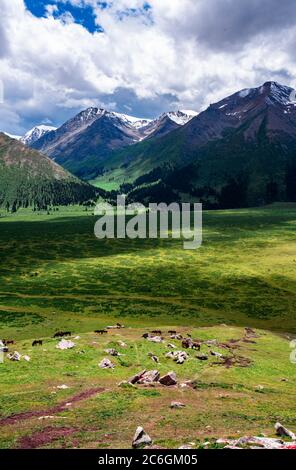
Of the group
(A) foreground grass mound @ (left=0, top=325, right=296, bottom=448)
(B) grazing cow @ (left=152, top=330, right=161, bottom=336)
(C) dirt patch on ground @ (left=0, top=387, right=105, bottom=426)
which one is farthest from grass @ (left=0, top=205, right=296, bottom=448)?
(B) grazing cow @ (left=152, top=330, right=161, bottom=336)

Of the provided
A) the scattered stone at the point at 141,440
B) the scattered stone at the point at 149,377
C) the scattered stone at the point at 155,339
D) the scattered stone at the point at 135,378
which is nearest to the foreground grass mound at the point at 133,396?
the scattered stone at the point at 141,440

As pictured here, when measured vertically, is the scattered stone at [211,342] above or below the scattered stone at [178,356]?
below

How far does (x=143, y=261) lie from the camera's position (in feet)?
468

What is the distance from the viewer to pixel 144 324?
79000mm

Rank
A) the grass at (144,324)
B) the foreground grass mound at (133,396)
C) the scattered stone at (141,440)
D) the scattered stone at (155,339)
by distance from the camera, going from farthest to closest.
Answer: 1. the scattered stone at (155,339)
2. the grass at (144,324)
3. the foreground grass mound at (133,396)
4. the scattered stone at (141,440)

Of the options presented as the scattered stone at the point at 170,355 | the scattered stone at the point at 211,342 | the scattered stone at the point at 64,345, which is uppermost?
the scattered stone at the point at 64,345

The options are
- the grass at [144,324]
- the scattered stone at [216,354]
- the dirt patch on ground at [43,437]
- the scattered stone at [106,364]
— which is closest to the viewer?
the dirt patch on ground at [43,437]

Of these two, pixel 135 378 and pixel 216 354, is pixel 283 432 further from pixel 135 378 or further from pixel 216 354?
pixel 216 354

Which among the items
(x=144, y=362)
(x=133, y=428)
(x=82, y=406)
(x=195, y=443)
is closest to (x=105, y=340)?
(x=144, y=362)

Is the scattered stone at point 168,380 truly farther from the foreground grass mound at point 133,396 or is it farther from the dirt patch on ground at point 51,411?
the dirt patch on ground at point 51,411

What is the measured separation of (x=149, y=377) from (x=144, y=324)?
40.3 m

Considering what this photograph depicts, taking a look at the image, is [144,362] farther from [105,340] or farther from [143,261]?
[143,261]

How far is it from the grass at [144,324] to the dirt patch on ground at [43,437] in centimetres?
30

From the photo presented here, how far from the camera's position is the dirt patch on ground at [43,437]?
24.3 meters
